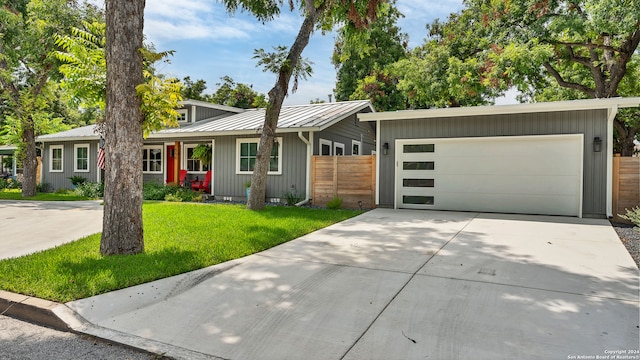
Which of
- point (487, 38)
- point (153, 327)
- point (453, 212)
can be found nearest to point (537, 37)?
point (487, 38)

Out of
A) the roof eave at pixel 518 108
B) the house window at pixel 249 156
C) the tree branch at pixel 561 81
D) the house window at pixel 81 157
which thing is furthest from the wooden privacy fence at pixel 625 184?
the house window at pixel 81 157

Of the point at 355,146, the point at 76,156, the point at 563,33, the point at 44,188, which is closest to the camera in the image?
the point at 563,33

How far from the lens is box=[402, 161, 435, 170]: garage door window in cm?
1073

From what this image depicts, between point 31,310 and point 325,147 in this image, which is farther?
point 325,147

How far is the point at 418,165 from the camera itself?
35.7 ft

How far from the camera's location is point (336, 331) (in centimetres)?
307

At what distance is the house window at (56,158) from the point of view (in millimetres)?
17817

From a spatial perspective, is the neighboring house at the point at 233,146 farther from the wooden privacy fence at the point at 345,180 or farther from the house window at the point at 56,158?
the wooden privacy fence at the point at 345,180

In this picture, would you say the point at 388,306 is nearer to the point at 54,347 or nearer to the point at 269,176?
the point at 54,347

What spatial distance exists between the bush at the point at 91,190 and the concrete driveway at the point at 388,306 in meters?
12.0

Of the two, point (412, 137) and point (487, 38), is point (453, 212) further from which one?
point (487, 38)

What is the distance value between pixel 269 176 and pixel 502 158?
280 inches

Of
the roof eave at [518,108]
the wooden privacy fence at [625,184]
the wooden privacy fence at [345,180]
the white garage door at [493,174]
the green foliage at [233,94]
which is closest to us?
the roof eave at [518,108]

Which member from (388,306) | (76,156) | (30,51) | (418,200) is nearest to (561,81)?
(418,200)
